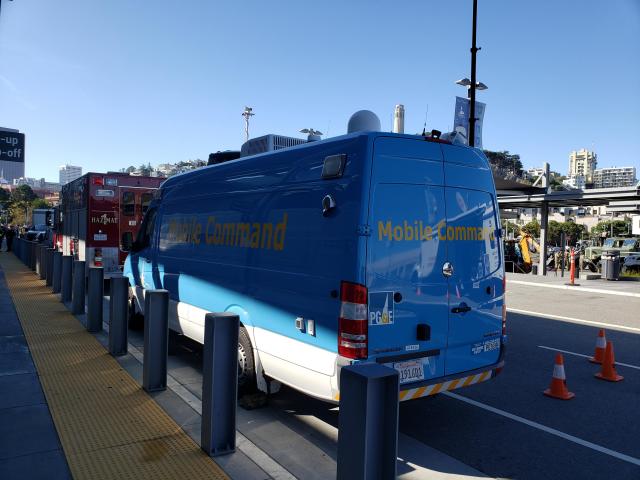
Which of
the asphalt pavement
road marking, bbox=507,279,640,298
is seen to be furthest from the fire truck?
road marking, bbox=507,279,640,298

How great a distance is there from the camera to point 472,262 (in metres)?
4.74

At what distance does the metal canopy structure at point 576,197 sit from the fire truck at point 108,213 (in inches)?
654

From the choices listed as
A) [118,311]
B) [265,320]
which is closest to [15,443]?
[265,320]

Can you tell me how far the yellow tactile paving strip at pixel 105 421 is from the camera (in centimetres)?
374

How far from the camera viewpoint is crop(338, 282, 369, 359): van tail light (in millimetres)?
3912

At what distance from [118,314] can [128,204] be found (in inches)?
301

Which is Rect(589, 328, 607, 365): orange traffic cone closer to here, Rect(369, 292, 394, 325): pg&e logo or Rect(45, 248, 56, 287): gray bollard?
Rect(369, 292, 394, 325): pg&e logo

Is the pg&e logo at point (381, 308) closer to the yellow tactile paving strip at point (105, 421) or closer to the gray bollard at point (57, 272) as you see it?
the yellow tactile paving strip at point (105, 421)

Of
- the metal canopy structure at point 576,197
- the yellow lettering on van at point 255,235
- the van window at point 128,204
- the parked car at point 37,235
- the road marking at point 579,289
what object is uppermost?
the metal canopy structure at point 576,197

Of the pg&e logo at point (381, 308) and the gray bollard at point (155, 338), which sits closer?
the pg&e logo at point (381, 308)

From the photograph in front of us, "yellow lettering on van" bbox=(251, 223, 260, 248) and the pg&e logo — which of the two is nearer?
the pg&e logo

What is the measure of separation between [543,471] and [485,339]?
122cm

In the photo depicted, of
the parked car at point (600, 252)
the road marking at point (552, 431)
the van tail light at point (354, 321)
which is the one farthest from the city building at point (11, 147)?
the parked car at point (600, 252)

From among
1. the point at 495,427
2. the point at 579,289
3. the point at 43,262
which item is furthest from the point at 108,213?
the point at 579,289
